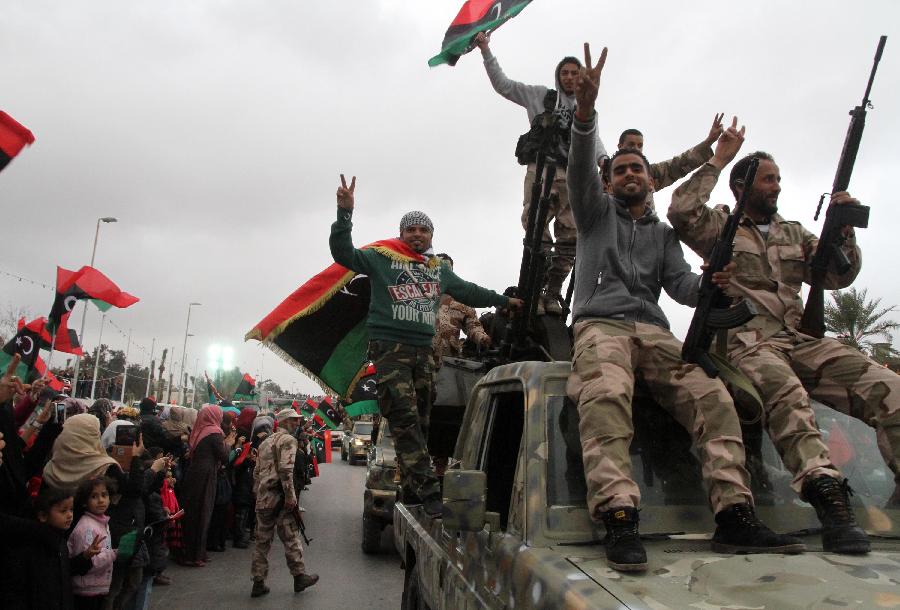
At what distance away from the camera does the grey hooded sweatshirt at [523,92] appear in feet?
17.7

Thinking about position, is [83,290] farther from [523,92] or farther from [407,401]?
[407,401]

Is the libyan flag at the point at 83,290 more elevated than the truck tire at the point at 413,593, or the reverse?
the libyan flag at the point at 83,290

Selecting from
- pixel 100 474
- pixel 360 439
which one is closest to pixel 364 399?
pixel 100 474

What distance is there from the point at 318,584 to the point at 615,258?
18.9ft

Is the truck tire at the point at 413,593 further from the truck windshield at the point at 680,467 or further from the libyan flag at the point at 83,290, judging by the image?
the libyan flag at the point at 83,290

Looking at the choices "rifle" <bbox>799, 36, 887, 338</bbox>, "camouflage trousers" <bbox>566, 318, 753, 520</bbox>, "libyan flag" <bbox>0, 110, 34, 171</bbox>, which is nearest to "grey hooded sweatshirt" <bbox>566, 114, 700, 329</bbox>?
"camouflage trousers" <bbox>566, 318, 753, 520</bbox>

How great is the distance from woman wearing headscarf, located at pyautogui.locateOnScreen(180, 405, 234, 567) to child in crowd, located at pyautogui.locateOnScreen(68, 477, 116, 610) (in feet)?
13.3

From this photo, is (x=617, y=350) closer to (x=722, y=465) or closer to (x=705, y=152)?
(x=722, y=465)

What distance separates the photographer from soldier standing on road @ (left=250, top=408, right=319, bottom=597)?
7086 millimetres

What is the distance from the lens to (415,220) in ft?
16.0

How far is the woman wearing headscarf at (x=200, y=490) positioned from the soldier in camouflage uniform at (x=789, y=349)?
6825mm

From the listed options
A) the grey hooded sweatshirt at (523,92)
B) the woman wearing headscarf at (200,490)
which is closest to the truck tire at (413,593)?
the grey hooded sweatshirt at (523,92)

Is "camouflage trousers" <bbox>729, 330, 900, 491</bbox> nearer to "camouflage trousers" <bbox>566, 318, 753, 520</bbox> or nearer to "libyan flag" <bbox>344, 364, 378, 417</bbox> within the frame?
"camouflage trousers" <bbox>566, 318, 753, 520</bbox>

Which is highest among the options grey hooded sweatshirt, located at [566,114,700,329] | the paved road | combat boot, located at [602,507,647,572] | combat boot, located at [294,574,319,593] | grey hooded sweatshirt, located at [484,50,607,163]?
grey hooded sweatshirt, located at [484,50,607,163]
